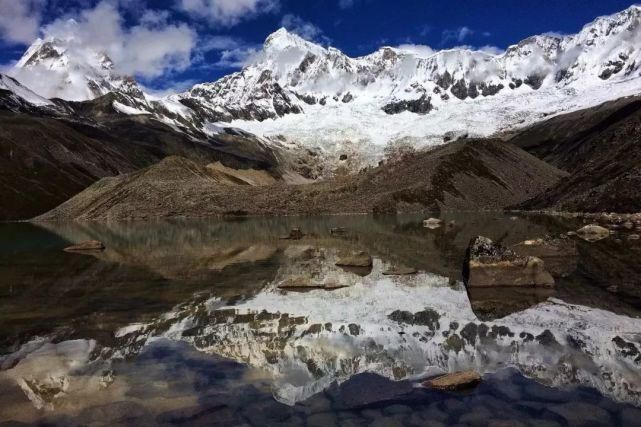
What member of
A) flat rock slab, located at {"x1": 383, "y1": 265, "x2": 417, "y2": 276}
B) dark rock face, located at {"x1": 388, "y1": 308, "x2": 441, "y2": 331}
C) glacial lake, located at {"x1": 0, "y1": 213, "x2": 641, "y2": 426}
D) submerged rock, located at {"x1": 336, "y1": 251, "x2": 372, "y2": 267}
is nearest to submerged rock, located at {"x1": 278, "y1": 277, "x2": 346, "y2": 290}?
glacial lake, located at {"x1": 0, "y1": 213, "x2": 641, "y2": 426}

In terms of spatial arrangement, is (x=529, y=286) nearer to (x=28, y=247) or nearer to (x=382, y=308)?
(x=382, y=308)

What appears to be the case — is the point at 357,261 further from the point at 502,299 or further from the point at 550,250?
the point at 502,299

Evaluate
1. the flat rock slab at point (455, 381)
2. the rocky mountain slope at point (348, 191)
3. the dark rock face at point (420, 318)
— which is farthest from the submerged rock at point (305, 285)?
the rocky mountain slope at point (348, 191)

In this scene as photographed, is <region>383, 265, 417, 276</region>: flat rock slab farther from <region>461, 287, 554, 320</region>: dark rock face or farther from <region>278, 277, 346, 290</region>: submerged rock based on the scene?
<region>461, 287, 554, 320</region>: dark rock face

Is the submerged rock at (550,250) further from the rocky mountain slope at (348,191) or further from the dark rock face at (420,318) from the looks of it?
the rocky mountain slope at (348,191)

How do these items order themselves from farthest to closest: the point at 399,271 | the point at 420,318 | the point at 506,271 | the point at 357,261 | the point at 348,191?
the point at 348,191 → the point at 357,261 → the point at 399,271 → the point at 506,271 → the point at 420,318

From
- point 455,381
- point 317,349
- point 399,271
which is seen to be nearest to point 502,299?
point 399,271
